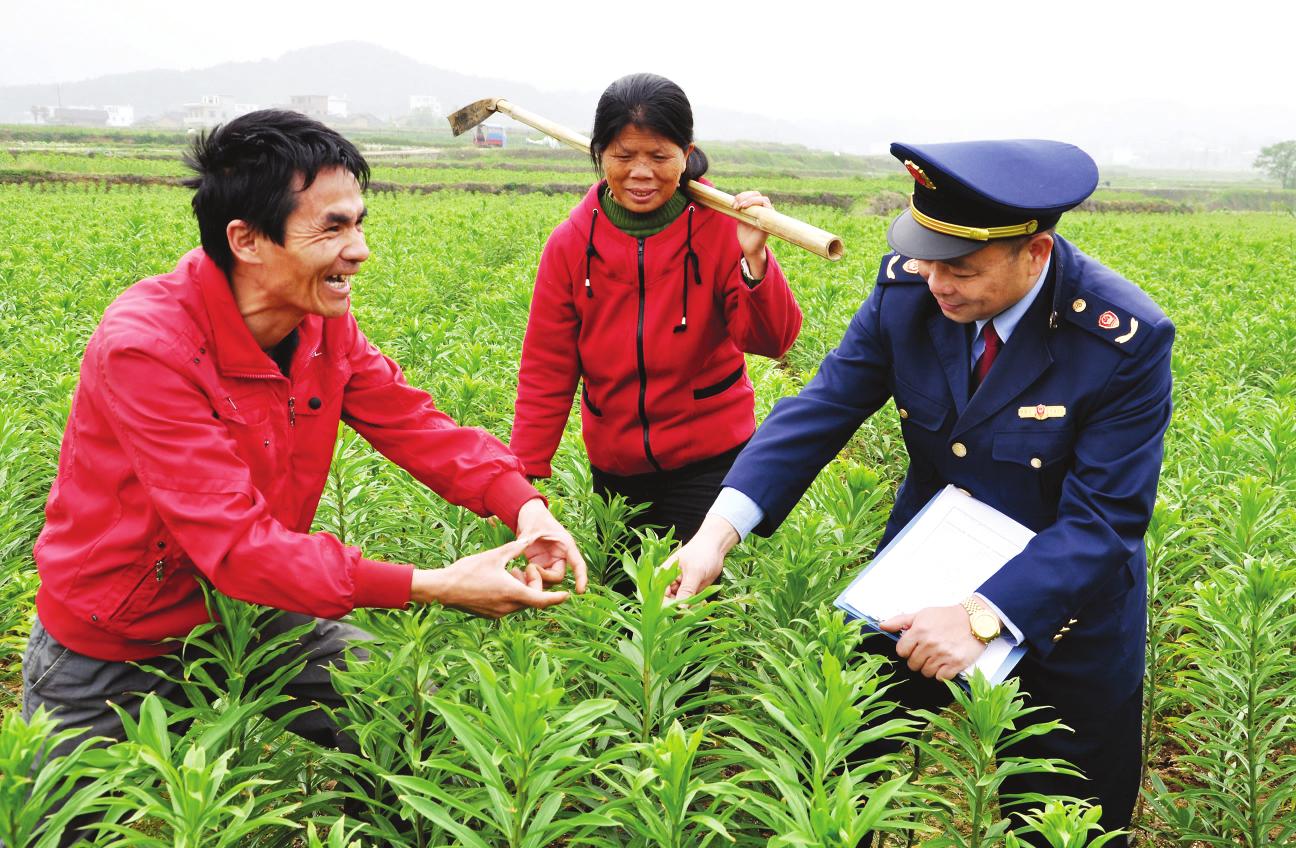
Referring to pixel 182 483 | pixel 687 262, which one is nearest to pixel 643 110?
pixel 687 262

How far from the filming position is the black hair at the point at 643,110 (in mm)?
3387

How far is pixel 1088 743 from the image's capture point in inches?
107

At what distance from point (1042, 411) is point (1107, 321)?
0.89 feet

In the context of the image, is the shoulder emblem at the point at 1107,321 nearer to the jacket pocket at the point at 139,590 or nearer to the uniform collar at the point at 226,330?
the uniform collar at the point at 226,330

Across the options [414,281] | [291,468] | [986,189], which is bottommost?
[414,281]

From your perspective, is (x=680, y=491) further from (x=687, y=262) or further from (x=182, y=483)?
(x=182, y=483)

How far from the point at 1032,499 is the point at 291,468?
2.01 meters

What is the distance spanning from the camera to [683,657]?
2279 mm

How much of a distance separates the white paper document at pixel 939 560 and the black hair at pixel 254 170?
5.72ft

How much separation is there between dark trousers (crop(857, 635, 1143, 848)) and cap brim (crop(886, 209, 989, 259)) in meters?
1.13

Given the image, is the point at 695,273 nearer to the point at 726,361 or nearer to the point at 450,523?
the point at 726,361

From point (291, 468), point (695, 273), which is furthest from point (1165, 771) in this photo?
point (291, 468)

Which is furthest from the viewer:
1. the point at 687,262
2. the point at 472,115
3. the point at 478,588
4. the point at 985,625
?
the point at 472,115

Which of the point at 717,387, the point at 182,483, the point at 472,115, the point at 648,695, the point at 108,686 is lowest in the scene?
the point at 108,686
